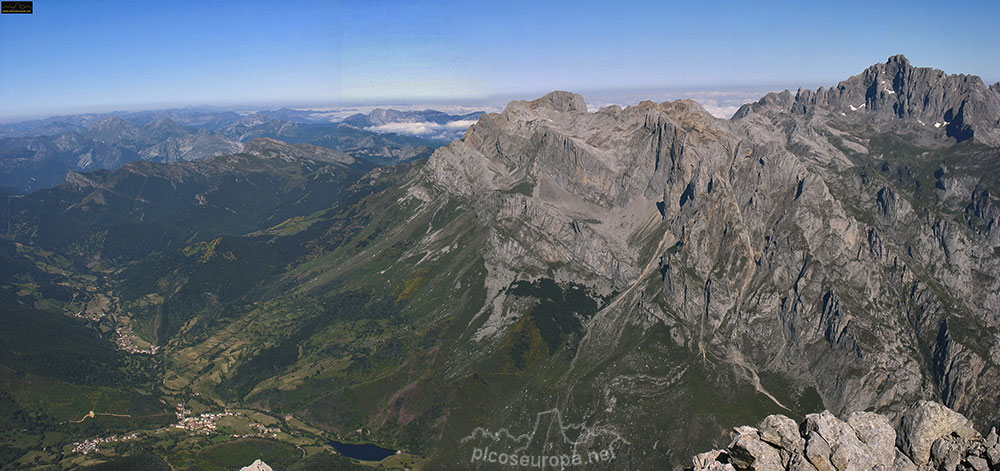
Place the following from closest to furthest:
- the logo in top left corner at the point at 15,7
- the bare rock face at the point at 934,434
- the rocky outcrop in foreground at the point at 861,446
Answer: the rocky outcrop in foreground at the point at 861,446, the bare rock face at the point at 934,434, the logo in top left corner at the point at 15,7

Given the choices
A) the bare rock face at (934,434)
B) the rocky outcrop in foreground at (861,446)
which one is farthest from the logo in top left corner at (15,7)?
the bare rock face at (934,434)

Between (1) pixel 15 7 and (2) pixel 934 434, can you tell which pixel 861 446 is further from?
(1) pixel 15 7

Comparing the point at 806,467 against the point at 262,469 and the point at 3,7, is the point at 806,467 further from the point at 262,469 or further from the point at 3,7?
the point at 3,7

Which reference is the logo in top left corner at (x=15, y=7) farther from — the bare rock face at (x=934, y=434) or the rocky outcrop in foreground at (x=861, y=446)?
the bare rock face at (x=934, y=434)

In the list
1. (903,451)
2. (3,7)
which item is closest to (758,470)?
(903,451)

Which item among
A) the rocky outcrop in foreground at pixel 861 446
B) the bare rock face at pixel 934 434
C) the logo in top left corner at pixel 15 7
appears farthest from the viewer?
the logo in top left corner at pixel 15 7

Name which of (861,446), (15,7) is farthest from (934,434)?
(15,7)
